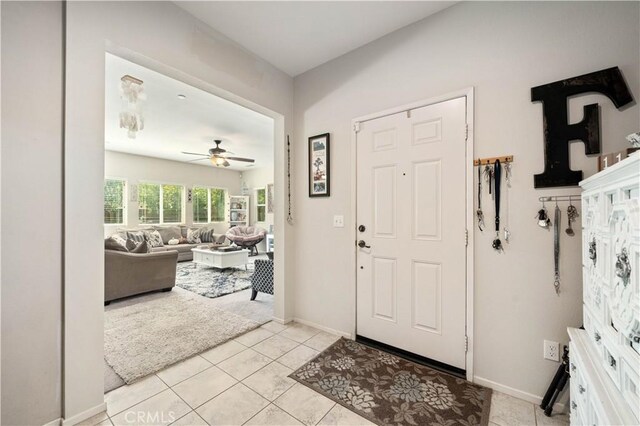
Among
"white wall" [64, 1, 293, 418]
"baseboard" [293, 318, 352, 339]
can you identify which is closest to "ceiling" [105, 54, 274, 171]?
"white wall" [64, 1, 293, 418]

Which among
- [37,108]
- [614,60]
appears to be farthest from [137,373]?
[614,60]

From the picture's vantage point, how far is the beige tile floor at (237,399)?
156 centimetres

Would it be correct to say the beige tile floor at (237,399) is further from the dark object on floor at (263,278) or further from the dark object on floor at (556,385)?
the dark object on floor at (263,278)

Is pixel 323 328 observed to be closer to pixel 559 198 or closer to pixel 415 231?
pixel 415 231

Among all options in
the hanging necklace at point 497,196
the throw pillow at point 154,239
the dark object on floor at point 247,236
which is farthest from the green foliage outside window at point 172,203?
the hanging necklace at point 497,196

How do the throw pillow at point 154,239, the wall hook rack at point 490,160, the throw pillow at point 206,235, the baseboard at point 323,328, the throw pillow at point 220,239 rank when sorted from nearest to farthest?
the wall hook rack at point 490,160 < the baseboard at point 323,328 < the throw pillow at point 154,239 < the throw pillow at point 220,239 < the throw pillow at point 206,235

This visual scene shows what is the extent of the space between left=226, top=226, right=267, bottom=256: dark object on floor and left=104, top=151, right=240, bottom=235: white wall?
3.77ft

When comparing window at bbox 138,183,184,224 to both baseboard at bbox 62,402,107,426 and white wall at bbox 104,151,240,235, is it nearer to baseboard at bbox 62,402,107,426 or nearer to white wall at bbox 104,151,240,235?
white wall at bbox 104,151,240,235

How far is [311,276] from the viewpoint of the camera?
2902mm

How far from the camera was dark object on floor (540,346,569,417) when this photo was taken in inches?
59.7

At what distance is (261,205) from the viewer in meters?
8.87

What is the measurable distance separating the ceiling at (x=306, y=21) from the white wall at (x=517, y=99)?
0.47 feet

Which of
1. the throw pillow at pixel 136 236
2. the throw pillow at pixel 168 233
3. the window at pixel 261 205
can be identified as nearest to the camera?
the throw pillow at pixel 136 236

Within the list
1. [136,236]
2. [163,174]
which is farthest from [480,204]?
[163,174]
